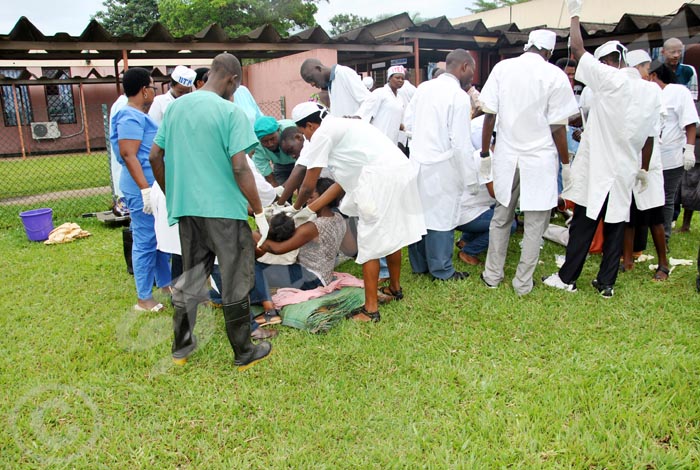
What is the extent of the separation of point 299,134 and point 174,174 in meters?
1.68

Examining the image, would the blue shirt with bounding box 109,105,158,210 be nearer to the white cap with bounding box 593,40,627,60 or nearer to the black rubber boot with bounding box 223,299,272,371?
the black rubber boot with bounding box 223,299,272,371

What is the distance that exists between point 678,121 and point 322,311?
4070mm

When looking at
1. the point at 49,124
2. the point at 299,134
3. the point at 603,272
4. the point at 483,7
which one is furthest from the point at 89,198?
the point at 483,7

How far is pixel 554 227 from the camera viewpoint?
19.3 ft

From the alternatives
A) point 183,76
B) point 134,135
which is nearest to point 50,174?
point 183,76

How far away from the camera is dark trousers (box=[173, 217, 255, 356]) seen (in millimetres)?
3156

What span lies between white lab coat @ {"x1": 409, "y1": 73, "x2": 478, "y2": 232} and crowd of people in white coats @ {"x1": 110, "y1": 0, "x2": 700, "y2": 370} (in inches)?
0.5

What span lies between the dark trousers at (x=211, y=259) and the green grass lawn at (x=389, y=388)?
45 cm

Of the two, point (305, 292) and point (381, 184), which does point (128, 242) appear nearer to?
point (305, 292)

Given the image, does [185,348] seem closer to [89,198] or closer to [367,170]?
[367,170]

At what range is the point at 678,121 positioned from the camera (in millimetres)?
5199

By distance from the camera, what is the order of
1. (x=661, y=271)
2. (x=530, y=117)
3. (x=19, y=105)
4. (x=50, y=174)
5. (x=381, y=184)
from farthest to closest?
(x=19, y=105) → (x=50, y=174) → (x=661, y=271) → (x=530, y=117) → (x=381, y=184)

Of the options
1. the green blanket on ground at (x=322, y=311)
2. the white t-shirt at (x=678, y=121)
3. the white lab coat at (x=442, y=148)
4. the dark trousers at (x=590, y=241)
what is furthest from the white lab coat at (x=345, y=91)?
the white t-shirt at (x=678, y=121)

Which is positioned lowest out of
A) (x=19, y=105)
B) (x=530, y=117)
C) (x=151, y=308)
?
(x=151, y=308)
